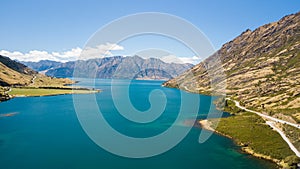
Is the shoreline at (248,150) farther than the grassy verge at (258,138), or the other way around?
the grassy verge at (258,138)

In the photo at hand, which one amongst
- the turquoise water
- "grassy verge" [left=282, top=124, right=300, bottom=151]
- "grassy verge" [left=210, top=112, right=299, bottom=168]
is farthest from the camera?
"grassy verge" [left=282, top=124, right=300, bottom=151]

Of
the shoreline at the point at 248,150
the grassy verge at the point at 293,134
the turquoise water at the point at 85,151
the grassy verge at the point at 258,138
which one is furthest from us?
the grassy verge at the point at 293,134

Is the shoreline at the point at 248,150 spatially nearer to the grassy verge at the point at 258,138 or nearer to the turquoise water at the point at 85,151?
the grassy verge at the point at 258,138

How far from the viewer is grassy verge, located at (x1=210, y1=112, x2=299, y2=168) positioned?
59.1 m

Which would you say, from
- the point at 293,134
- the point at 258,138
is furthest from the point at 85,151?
the point at 293,134

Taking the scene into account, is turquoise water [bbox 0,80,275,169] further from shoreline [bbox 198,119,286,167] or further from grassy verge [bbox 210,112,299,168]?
grassy verge [bbox 210,112,299,168]

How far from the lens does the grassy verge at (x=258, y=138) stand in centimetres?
5906

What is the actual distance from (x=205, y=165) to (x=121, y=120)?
5174 centimetres

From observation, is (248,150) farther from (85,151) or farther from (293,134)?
(85,151)

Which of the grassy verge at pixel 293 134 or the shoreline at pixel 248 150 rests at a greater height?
the grassy verge at pixel 293 134

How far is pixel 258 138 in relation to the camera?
75188 mm

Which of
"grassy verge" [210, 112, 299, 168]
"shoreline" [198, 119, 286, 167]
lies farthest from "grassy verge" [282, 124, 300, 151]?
"shoreline" [198, 119, 286, 167]

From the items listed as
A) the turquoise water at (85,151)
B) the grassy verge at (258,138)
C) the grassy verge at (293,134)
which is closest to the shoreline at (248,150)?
the grassy verge at (258,138)

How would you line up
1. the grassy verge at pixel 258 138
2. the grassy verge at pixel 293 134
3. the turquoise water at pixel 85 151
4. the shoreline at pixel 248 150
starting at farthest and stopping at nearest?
the grassy verge at pixel 293 134 → the grassy verge at pixel 258 138 → the shoreline at pixel 248 150 → the turquoise water at pixel 85 151
